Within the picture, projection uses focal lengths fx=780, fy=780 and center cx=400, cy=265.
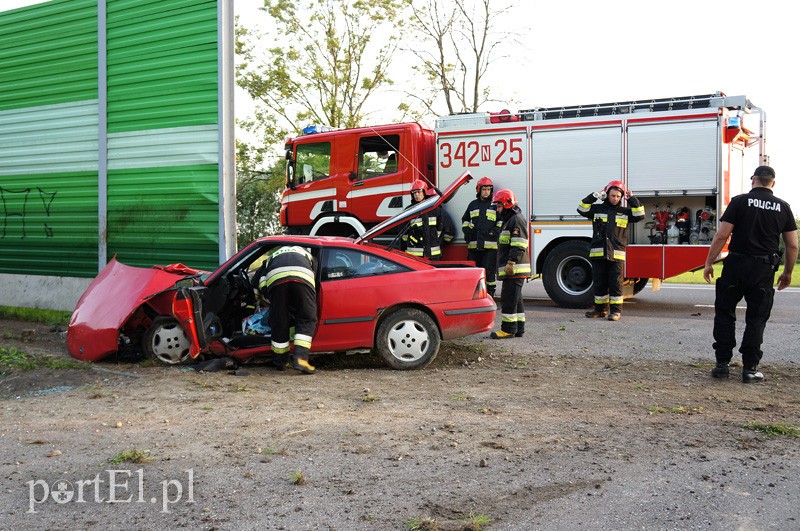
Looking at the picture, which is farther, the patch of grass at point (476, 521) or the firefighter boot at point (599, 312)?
the firefighter boot at point (599, 312)

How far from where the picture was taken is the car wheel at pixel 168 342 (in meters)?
6.90

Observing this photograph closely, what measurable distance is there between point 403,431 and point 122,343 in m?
3.46

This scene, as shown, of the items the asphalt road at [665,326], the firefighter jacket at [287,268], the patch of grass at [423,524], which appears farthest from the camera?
the asphalt road at [665,326]

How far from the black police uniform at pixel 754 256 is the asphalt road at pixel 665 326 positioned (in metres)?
1.14

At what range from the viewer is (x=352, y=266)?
6.85 m

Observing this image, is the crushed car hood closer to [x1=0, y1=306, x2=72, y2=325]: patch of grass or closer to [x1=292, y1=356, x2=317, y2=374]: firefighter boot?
[x1=292, y1=356, x2=317, y2=374]: firefighter boot

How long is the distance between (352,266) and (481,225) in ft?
15.3

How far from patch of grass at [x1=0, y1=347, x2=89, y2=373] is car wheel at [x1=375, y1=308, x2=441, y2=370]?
2583 mm

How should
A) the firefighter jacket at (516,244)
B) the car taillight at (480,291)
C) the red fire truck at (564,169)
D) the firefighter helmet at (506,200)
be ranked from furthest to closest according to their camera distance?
the red fire truck at (564,169)
the firefighter helmet at (506,200)
the firefighter jacket at (516,244)
the car taillight at (480,291)

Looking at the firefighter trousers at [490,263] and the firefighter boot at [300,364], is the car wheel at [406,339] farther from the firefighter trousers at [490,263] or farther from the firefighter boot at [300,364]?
the firefighter trousers at [490,263]

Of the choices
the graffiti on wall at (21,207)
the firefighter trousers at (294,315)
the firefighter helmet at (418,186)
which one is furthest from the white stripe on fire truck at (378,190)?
the firefighter trousers at (294,315)

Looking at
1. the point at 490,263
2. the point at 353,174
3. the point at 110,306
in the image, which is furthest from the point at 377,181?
the point at 110,306

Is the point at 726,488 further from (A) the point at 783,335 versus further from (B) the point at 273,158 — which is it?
(B) the point at 273,158

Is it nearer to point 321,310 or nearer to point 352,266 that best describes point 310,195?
point 352,266
